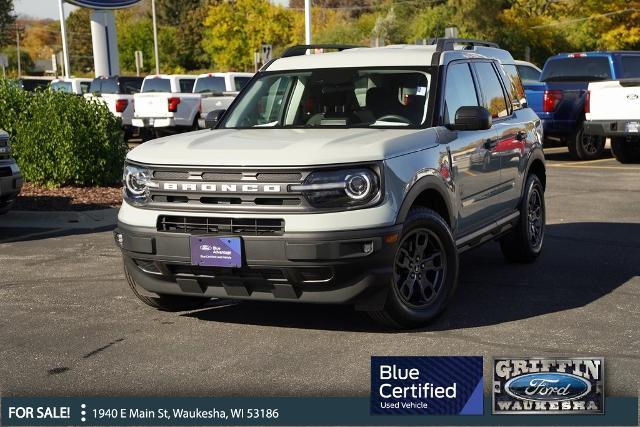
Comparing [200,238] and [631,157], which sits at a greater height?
[200,238]

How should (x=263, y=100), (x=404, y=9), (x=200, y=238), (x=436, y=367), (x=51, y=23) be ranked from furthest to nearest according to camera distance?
(x=51, y=23)
(x=404, y=9)
(x=263, y=100)
(x=200, y=238)
(x=436, y=367)

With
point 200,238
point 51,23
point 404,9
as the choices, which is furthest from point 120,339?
point 51,23

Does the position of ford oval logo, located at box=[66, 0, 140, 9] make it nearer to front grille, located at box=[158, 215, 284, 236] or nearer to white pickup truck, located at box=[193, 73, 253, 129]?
white pickup truck, located at box=[193, 73, 253, 129]

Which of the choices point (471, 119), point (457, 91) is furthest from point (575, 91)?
point (471, 119)

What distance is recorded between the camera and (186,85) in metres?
27.3

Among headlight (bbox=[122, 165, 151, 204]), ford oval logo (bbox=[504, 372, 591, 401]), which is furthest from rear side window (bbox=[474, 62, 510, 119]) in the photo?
ford oval logo (bbox=[504, 372, 591, 401])

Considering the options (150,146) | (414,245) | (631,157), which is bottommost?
(631,157)

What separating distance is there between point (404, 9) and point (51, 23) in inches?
4580

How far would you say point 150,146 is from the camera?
21.6ft

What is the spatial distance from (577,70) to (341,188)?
1443cm

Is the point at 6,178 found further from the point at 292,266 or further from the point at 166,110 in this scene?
the point at 166,110

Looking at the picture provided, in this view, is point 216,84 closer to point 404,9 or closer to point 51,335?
point 51,335

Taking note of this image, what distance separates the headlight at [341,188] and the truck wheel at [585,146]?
1343cm

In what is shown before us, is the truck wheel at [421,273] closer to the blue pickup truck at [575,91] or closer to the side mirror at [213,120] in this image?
the side mirror at [213,120]
